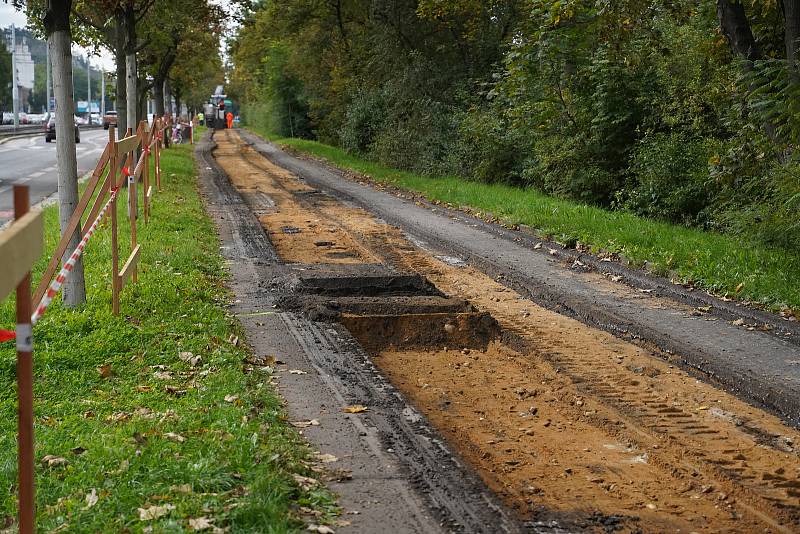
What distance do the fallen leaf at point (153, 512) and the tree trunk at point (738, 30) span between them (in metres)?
11.8

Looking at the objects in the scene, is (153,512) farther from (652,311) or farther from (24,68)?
(24,68)

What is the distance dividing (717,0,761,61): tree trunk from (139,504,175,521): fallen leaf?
38.9 ft

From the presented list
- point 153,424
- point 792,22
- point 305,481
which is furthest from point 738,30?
point 305,481

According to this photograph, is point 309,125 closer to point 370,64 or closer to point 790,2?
point 370,64

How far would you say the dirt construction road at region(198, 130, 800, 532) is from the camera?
17.7 ft

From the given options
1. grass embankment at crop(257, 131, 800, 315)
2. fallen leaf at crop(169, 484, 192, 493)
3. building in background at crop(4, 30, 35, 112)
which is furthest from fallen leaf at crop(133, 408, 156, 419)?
building in background at crop(4, 30, 35, 112)

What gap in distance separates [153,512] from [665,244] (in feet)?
Result: 34.5

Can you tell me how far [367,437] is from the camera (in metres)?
6.13

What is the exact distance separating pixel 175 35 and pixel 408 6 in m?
8.41

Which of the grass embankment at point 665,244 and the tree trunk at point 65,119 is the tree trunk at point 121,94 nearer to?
the grass embankment at point 665,244

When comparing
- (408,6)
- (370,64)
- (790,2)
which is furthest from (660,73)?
(370,64)

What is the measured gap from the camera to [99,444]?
18.8 feet

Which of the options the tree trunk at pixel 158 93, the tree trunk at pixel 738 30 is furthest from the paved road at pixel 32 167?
the tree trunk at pixel 738 30

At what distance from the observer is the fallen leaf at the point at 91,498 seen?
4848 mm
